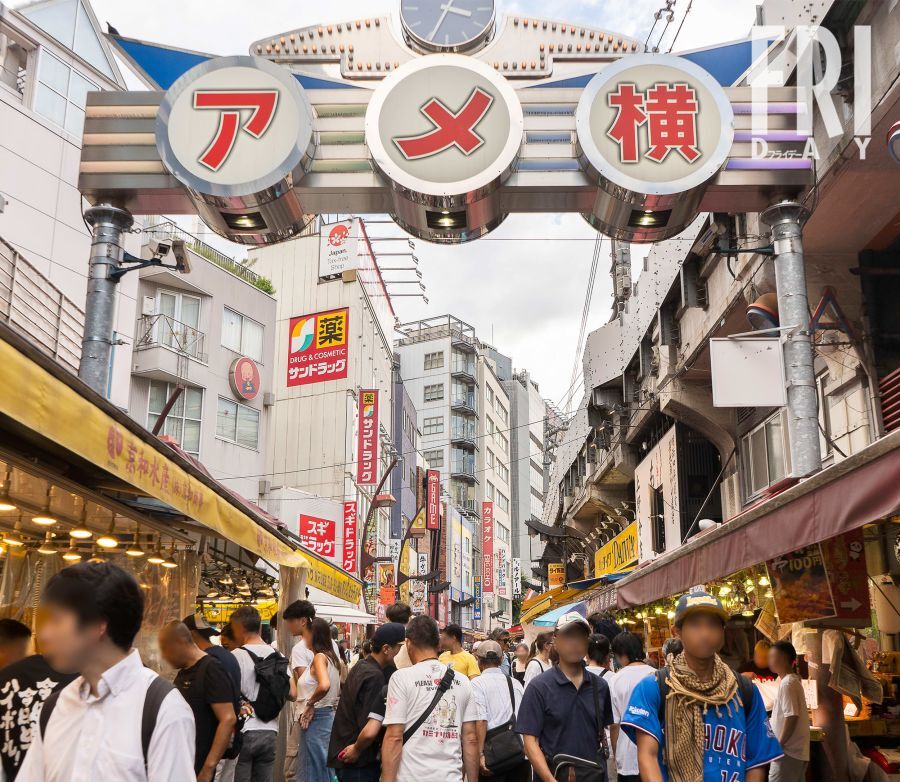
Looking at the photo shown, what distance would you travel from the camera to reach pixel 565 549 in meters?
49.6

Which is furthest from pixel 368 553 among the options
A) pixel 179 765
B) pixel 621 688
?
pixel 179 765

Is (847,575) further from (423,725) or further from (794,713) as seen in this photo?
(423,725)

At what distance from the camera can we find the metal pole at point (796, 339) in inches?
399

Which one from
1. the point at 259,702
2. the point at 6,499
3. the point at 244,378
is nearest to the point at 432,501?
the point at 244,378

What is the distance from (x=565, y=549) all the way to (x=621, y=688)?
140 ft

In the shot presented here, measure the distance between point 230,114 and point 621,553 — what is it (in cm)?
2040

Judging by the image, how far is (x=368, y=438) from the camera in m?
39.7

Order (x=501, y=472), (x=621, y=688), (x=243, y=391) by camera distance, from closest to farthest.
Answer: (x=621, y=688) < (x=243, y=391) < (x=501, y=472)

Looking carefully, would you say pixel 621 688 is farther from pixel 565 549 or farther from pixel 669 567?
pixel 565 549

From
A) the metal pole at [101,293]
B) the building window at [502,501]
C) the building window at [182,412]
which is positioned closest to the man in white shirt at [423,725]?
the metal pole at [101,293]

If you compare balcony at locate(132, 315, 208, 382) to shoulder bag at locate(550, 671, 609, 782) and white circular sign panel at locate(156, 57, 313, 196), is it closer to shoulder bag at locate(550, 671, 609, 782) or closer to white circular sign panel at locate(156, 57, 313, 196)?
white circular sign panel at locate(156, 57, 313, 196)

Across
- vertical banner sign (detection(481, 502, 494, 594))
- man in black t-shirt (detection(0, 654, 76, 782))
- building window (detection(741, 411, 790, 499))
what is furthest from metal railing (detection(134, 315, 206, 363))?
vertical banner sign (detection(481, 502, 494, 594))

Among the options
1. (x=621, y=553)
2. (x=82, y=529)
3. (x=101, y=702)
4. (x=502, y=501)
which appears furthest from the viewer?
(x=502, y=501)

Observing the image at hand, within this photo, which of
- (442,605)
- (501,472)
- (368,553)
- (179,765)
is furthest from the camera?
(501,472)
